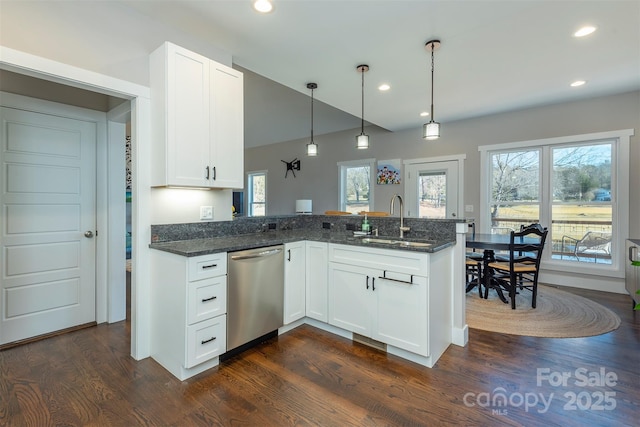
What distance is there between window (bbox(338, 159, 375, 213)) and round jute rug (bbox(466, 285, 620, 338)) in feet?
9.81

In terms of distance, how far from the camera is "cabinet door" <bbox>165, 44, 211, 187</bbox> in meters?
2.21

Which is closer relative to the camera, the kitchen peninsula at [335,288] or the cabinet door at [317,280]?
the kitchen peninsula at [335,288]

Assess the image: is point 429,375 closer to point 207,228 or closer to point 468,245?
point 468,245

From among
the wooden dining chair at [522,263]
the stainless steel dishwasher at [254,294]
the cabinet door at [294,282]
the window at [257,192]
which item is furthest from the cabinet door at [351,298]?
the window at [257,192]

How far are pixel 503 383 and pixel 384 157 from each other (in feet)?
15.2

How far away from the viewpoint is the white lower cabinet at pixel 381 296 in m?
2.17

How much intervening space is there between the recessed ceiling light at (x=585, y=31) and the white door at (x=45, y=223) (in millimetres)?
4447

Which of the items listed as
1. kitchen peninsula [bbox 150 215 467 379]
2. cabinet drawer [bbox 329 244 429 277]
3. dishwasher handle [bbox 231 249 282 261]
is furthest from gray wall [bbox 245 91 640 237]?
dishwasher handle [bbox 231 249 282 261]

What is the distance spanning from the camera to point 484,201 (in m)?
4.95

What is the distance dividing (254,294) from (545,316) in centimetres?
305

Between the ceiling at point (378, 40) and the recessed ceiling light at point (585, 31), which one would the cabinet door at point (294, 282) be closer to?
the ceiling at point (378, 40)

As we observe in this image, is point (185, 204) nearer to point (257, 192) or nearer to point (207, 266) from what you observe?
point (207, 266)

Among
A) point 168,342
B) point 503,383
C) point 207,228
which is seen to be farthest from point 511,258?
point 168,342

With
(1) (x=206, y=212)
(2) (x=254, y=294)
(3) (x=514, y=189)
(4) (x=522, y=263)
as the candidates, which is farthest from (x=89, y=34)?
(3) (x=514, y=189)
